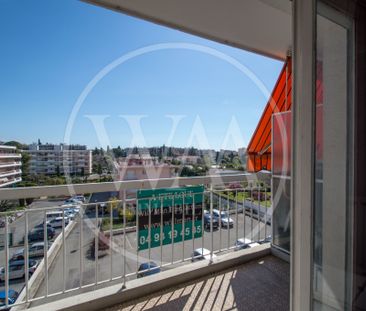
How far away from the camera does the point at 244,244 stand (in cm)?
262

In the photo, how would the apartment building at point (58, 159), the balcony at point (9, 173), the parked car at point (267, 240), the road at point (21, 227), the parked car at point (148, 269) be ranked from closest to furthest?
A: the balcony at point (9, 173), the road at point (21, 227), the apartment building at point (58, 159), the parked car at point (148, 269), the parked car at point (267, 240)

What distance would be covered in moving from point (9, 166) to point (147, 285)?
1402mm

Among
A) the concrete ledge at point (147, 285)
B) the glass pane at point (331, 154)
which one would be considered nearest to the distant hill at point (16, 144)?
the concrete ledge at point (147, 285)

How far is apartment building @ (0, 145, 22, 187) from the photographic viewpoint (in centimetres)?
152

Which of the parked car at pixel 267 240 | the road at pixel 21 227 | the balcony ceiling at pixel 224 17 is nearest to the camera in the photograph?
the road at pixel 21 227

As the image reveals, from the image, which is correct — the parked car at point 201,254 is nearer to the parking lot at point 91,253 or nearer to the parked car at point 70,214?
the parking lot at point 91,253

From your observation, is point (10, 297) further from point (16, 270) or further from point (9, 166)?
point (9, 166)

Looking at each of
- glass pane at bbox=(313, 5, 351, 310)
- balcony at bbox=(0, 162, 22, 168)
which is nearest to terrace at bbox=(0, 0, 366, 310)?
glass pane at bbox=(313, 5, 351, 310)

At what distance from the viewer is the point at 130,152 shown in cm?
260

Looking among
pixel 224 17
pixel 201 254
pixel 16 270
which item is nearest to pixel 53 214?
pixel 16 270

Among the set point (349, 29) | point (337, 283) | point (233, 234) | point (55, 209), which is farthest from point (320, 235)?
point (233, 234)

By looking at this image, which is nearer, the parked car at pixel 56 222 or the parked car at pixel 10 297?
the parked car at pixel 10 297

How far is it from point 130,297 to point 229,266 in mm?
995

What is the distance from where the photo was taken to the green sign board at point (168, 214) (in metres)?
2.04
